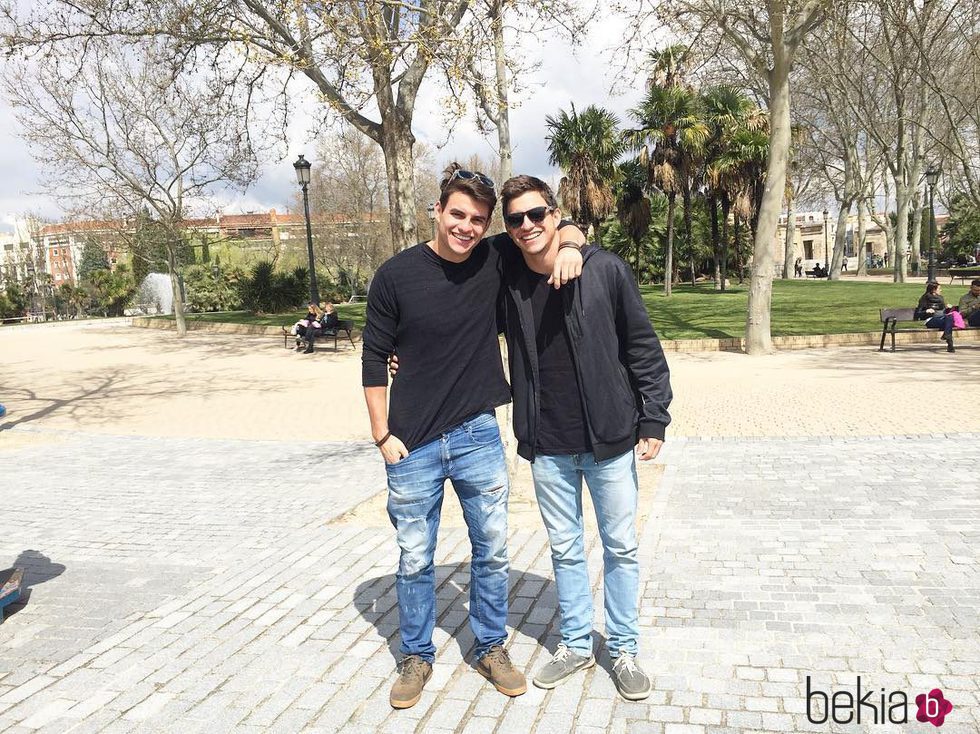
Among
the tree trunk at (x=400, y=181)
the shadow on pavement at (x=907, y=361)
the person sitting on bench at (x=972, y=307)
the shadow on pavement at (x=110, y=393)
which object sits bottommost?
the shadow on pavement at (x=110, y=393)

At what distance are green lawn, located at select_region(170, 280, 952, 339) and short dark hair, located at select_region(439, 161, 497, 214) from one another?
45.4 feet

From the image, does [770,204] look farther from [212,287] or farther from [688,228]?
[212,287]

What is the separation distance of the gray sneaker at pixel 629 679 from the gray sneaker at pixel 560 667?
14 centimetres

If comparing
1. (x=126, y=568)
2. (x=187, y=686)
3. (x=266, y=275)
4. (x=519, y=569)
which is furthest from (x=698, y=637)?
(x=266, y=275)

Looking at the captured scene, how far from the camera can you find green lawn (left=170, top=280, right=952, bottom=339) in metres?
16.6

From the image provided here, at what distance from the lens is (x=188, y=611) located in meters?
3.76

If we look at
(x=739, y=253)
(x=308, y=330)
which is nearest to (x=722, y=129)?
(x=739, y=253)

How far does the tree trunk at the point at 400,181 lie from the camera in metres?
9.19

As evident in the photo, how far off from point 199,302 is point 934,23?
1195 inches

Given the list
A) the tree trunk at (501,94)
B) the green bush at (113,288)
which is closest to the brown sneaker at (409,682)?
the tree trunk at (501,94)

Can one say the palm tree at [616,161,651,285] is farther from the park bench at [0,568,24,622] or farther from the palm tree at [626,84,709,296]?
the park bench at [0,568,24,622]

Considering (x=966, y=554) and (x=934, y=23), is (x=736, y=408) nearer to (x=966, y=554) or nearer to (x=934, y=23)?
(x=966, y=554)

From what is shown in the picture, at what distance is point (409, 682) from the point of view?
9.13 ft

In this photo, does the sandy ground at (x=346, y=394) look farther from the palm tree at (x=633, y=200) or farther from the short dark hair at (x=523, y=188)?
the palm tree at (x=633, y=200)
